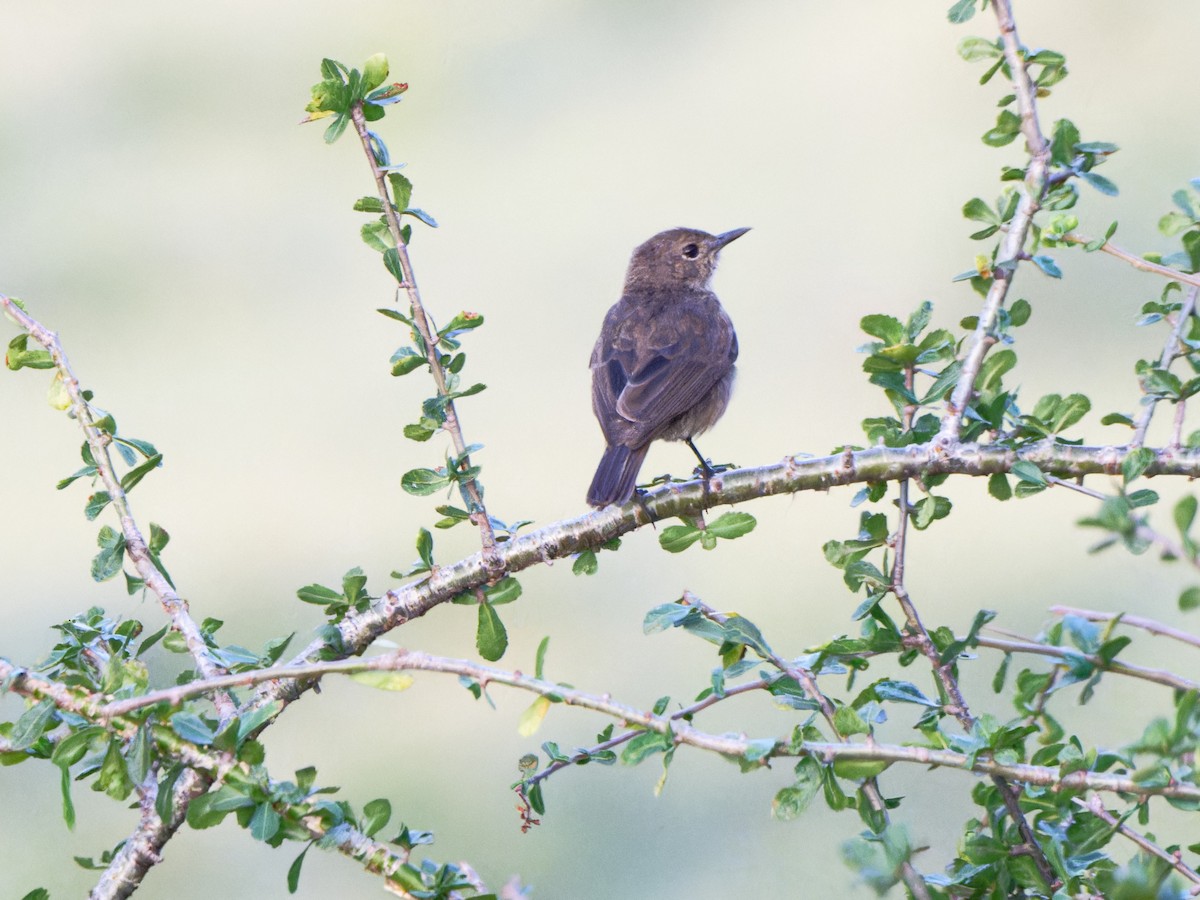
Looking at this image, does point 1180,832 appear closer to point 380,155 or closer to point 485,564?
point 485,564

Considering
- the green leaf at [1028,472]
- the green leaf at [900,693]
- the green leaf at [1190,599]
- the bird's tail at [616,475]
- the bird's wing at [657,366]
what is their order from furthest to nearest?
1. the bird's wing at [657,366]
2. the bird's tail at [616,475]
3. the green leaf at [1028,472]
4. the green leaf at [900,693]
5. the green leaf at [1190,599]

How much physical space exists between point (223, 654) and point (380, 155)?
0.81 metres

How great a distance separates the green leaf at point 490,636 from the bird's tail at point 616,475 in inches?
35.8

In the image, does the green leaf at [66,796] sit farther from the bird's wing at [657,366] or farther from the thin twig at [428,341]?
the bird's wing at [657,366]

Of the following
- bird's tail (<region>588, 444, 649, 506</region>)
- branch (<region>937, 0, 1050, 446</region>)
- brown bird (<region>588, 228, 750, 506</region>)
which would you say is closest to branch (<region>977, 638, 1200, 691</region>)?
branch (<region>937, 0, 1050, 446</region>)

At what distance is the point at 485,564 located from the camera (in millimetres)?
2012

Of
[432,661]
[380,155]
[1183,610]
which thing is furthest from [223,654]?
[1183,610]

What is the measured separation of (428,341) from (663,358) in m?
2.16

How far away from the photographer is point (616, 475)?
3250 mm

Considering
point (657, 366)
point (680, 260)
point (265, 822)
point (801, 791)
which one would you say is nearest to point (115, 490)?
point (265, 822)

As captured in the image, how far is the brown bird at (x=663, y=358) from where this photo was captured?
3732 mm

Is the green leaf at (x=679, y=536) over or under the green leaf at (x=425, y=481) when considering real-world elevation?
under

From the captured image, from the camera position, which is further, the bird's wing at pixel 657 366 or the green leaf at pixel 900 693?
the bird's wing at pixel 657 366

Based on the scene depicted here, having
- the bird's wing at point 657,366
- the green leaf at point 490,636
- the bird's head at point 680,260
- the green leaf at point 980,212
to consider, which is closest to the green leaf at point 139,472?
the green leaf at point 490,636
